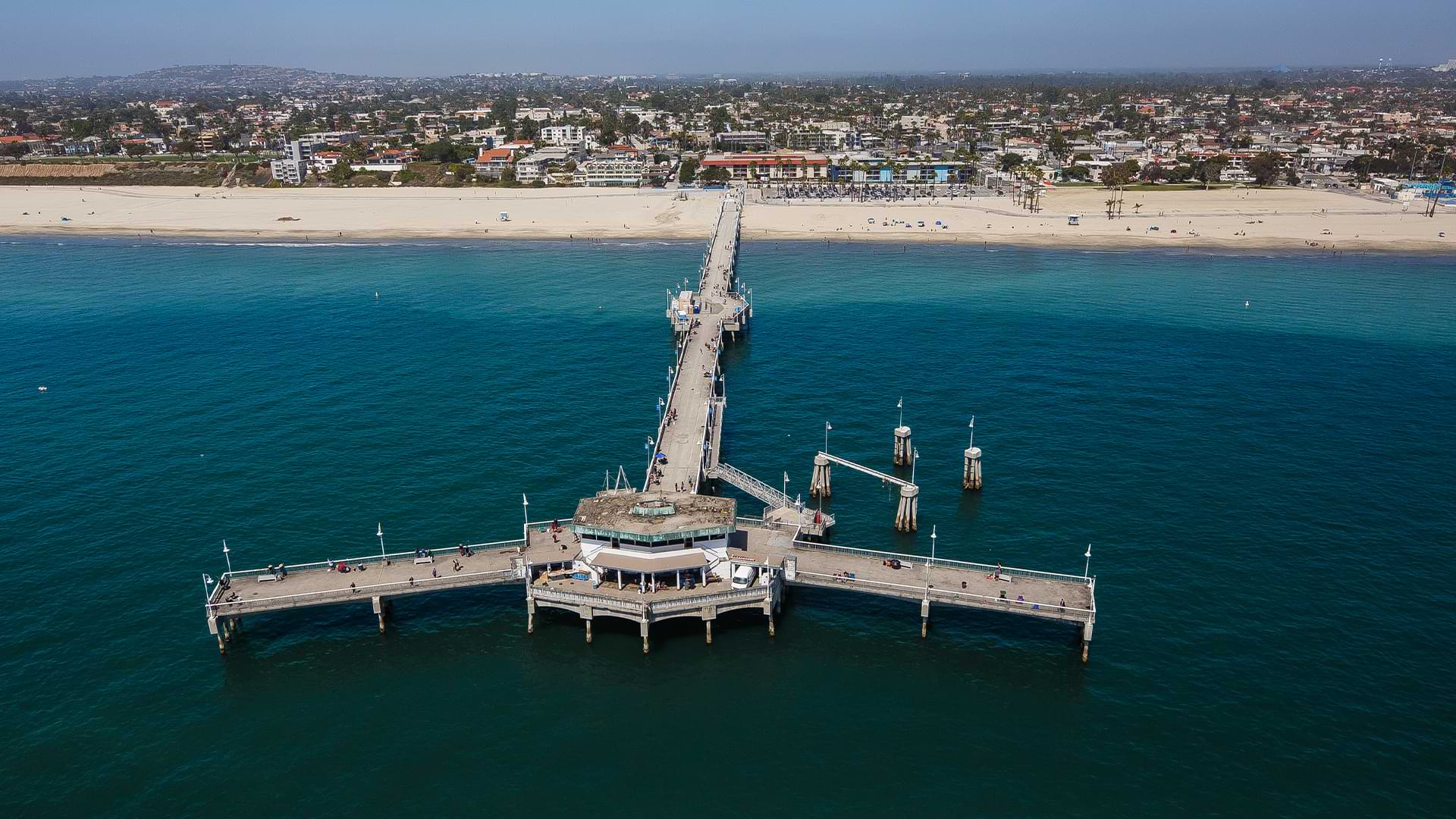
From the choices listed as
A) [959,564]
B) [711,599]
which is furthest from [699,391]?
[959,564]

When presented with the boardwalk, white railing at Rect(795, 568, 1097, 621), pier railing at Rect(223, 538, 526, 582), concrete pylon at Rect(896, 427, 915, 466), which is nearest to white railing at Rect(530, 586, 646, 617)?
pier railing at Rect(223, 538, 526, 582)

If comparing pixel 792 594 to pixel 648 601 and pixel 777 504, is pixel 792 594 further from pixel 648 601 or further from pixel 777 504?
pixel 648 601

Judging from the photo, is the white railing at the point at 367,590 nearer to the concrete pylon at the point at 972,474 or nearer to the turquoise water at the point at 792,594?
the turquoise water at the point at 792,594

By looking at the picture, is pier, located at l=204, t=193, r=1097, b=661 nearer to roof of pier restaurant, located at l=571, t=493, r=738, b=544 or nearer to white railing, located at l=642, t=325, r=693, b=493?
roof of pier restaurant, located at l=571, t=493, r=738, b=544

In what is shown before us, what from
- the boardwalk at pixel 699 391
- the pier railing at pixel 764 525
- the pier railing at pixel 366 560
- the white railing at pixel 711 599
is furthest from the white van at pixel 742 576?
the pier railing at pixel 366 560

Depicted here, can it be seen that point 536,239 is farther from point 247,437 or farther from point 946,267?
point 247,437

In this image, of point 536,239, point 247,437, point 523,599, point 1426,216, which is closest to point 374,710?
point 523,599
